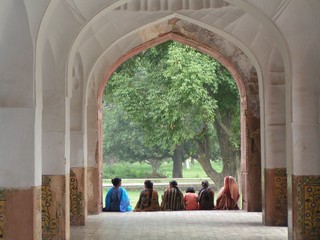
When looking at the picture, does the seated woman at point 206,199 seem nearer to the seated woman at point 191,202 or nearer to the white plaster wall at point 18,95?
the seated woman at point 191,202

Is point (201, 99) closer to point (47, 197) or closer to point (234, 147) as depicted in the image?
point (234, 147)

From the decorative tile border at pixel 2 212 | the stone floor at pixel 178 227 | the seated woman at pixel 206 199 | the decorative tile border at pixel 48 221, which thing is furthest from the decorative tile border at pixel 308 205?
the seated woman at pixel 206 199

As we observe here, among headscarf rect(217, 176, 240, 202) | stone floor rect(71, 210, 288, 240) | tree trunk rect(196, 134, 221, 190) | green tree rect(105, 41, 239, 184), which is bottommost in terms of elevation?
stone floor rect(71, 210, 288, 240)

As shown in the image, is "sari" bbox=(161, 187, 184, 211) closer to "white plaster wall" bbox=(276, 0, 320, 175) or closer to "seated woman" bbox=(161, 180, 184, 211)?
"seated woman" bbox=(161, 180, 184, 211)

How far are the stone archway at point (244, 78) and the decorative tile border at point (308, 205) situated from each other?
500 centimetres

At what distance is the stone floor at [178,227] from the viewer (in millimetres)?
10523

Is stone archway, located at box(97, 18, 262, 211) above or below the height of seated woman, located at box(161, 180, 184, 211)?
above

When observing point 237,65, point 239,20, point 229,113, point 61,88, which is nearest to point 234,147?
point 229,113

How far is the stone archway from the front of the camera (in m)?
14.1

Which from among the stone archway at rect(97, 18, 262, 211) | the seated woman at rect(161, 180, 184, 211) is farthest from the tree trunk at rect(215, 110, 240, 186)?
the stone archway at rect(97, 18, 262, 211)

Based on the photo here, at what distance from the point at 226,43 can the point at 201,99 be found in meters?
3.38

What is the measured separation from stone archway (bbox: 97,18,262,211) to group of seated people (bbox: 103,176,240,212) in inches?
34.4

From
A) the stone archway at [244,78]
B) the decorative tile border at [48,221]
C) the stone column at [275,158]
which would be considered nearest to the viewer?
the decorative tile border at [48,221]

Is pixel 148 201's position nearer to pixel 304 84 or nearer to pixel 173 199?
pixel 173 199
